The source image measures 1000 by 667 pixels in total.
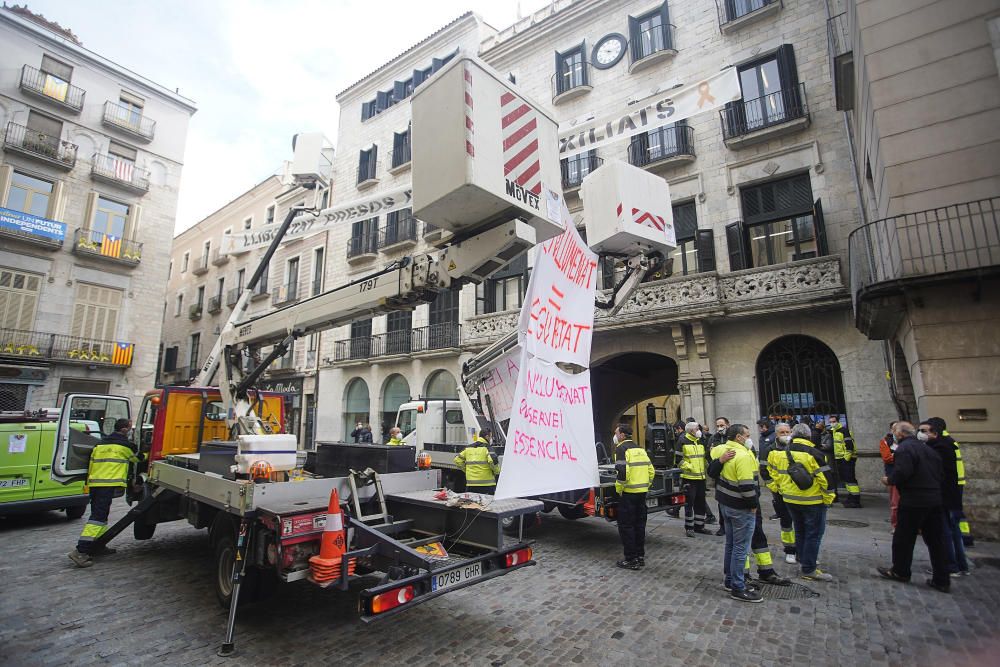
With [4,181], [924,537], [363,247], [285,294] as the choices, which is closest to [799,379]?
[924,537]

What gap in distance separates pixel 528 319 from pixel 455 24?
24.1 metres

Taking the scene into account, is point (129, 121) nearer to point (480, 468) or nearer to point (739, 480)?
point (480, 468)

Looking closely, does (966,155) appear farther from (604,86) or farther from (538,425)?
(604,86)

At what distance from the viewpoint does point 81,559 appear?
652 cm

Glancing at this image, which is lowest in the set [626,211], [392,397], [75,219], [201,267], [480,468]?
[480,468]

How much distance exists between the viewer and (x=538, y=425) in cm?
376

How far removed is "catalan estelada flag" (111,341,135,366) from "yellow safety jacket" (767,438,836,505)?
26.5 meters

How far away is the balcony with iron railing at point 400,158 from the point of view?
931 inches

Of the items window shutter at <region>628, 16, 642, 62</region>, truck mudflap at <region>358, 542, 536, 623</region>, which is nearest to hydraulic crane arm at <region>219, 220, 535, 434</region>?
truck mudflap at <region>358, 542, 536, 623</region>

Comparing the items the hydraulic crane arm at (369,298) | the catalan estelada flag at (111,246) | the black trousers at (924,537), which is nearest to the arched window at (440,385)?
the hydraulic crane arm at (369,298)

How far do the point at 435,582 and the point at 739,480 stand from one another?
3423 mm

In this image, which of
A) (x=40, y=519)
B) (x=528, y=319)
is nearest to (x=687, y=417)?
(x=528, y=319)

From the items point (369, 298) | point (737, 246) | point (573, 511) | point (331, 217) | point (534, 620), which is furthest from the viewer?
point (737, 246)

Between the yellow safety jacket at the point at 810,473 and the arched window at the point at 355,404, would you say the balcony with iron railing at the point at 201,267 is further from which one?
the yellow safety jacket at the point at 810,473
